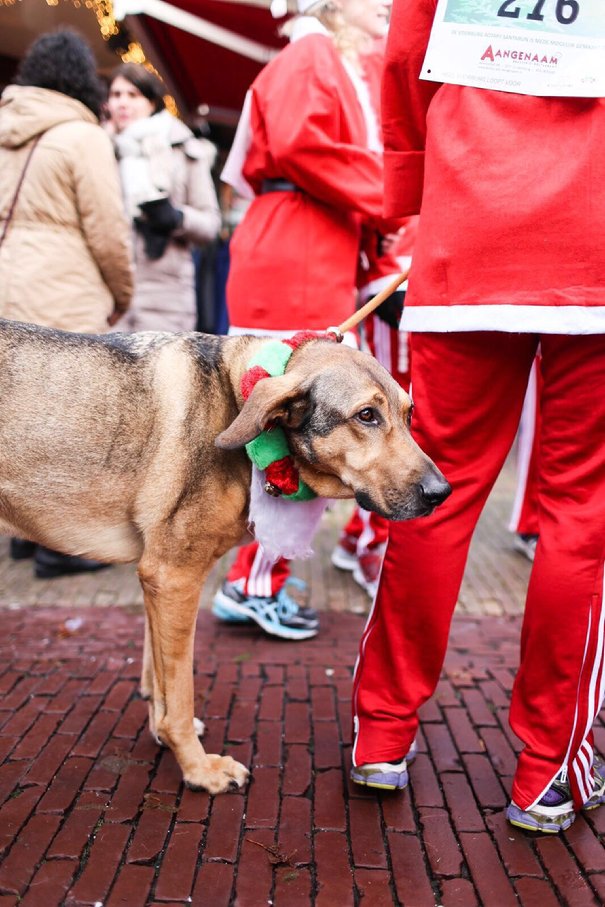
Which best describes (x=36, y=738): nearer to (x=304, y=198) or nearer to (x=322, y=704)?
(x=322, y=704)

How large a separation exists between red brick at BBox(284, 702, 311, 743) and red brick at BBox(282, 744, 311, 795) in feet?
0.19

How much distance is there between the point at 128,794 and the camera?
2.69 metres

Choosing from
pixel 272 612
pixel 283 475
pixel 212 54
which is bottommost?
pixel 272 612

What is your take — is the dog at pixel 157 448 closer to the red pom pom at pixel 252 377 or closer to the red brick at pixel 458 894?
the red pom pom at pixel 252 377

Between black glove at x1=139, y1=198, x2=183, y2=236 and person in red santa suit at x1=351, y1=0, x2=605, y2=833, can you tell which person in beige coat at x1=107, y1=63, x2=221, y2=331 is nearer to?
black glove at x1=139, y1=198, x2=183, y2=236

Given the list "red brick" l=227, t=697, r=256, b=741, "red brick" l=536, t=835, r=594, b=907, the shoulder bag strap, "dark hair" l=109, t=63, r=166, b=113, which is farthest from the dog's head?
"dark hair" l=109, t=63, r=166, b=113

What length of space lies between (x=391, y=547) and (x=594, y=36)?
5.20 ft

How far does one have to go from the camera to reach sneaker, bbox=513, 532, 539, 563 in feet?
18.1

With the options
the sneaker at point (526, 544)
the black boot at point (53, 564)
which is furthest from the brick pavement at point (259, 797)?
the sneaker at point (526, 544)

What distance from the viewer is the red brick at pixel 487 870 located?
2.23 meters

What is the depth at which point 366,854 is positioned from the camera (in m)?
2.39

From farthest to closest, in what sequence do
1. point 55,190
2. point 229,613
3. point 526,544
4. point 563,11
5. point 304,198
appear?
point 526,544
point 55,190
point 229,613
point 304,198
point 563,11

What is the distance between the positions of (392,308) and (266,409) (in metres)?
1.89

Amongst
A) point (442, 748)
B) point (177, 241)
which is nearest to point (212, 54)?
point (177, 241)
